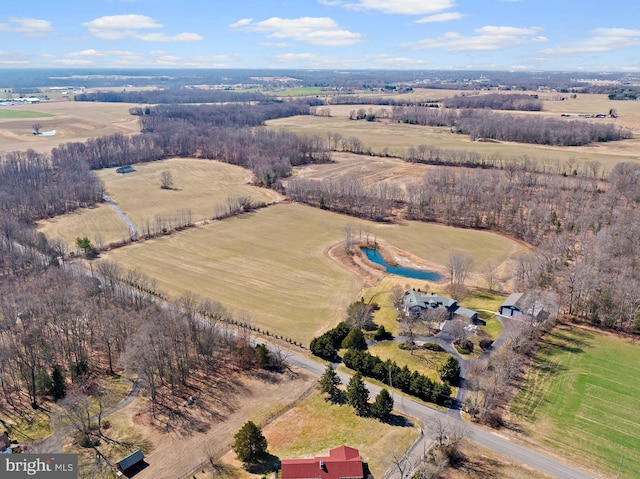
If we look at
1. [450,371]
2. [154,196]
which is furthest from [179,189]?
[450,371]

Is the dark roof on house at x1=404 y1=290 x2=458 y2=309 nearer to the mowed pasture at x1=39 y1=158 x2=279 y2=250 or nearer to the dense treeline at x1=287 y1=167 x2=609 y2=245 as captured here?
the dense treeline at x1=287 y1=167 x2=609 y2=245

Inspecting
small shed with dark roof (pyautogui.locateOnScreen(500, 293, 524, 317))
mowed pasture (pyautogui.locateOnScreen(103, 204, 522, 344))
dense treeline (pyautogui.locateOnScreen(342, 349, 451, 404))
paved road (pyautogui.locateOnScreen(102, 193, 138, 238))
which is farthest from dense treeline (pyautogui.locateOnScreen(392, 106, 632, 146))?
dense treeline (pyautogui.locateOnScreen(342, 349, 451, 404))

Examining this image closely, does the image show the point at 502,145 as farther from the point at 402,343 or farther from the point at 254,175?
the point at 402,343

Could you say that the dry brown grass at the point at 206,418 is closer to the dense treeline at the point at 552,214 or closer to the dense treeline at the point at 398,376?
the dense treeline at the point at 398,376

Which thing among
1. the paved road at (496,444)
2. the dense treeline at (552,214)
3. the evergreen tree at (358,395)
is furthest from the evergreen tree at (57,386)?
the dense treeline at (552,214)

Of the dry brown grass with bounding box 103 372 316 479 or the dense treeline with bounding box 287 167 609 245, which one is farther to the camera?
the dense treeline with bounding box 287 167 609 245

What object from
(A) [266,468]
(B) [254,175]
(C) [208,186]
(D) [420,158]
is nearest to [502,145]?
(D) [420,158]

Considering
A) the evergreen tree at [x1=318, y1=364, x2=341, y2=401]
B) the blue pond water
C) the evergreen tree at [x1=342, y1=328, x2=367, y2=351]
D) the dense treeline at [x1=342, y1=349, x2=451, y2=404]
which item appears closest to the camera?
the dense treeline at [x1=342, y1=349, x2=451, y2=404]
